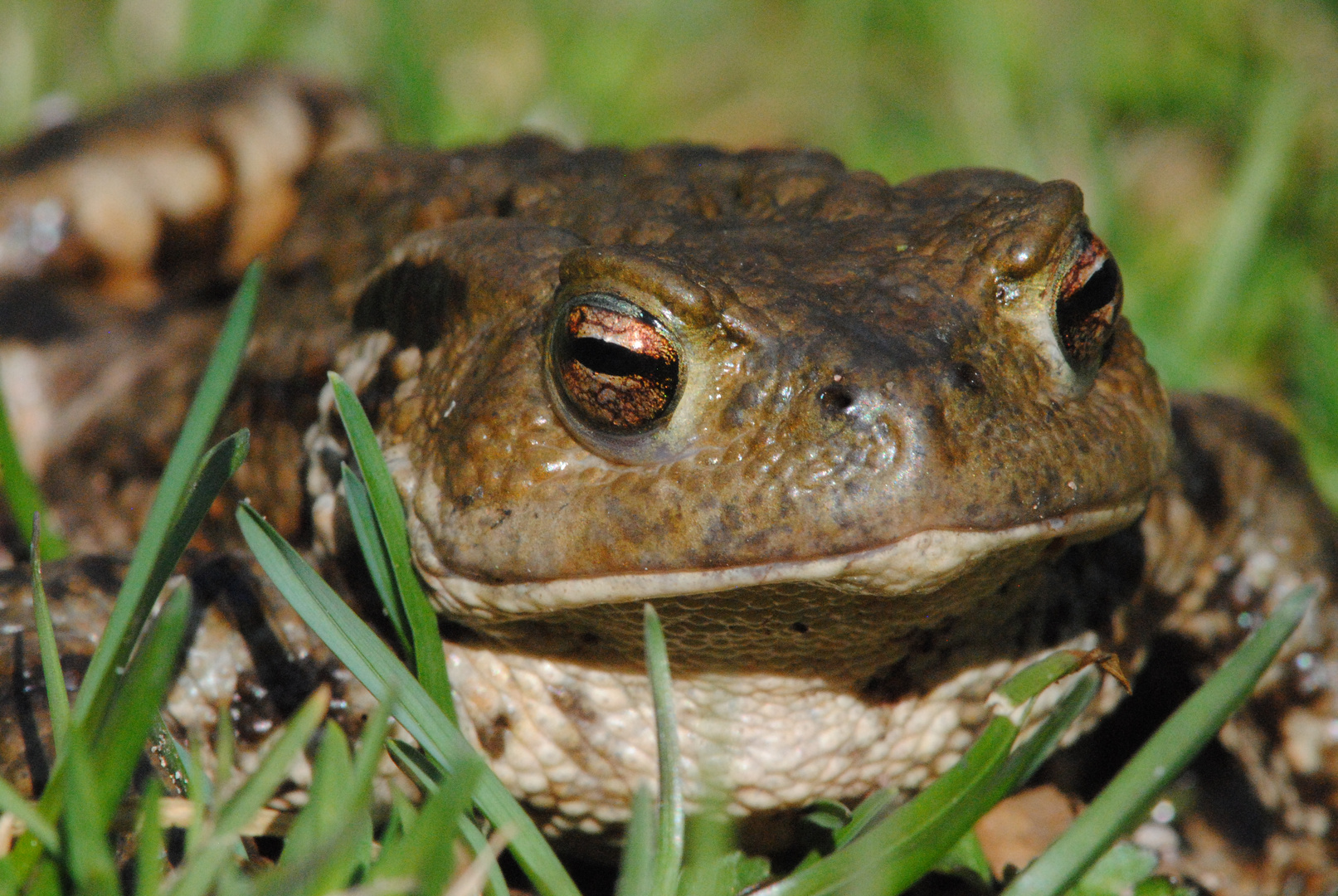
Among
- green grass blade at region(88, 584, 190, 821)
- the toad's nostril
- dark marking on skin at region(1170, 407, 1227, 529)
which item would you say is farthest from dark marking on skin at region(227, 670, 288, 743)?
dark marking on skin at region(1170, 407, 1227, 529)

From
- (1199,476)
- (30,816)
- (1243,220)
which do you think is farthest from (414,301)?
(1243,220)

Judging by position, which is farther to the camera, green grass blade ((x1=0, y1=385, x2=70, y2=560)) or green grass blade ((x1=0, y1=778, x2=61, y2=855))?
green grass blade ((x1=0, y1=385, x2=70, y2=560))

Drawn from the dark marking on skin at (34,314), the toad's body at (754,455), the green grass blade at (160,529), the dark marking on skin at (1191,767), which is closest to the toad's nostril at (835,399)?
the toad's body at (754,455)

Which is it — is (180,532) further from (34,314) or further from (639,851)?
(34,314)

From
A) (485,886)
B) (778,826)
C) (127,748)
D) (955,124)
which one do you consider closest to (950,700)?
(778,826)

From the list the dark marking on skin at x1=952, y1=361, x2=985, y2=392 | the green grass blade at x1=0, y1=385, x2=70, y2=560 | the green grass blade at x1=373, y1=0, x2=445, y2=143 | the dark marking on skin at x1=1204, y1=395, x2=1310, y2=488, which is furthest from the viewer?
the green grass blade at x1=373, y1=0, x2=445, y2=143

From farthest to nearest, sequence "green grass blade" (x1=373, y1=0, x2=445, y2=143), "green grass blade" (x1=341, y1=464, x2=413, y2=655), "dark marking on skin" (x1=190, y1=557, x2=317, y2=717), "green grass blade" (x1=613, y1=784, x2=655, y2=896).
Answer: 1. "green grass blade" (x1=373, y1=0, x2=445, y2=143)
2. "dark marking on skin" (x1=190, y1=557, x2=317, y2=717)
3. "green grass blade" (x1=341, y1=464, x2=413, y2=655)
4. "green grass blade" (x1=613, y1=784, x2=655, y2=896)

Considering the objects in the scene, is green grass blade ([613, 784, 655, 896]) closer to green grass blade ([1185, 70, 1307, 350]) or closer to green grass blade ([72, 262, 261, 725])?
green grass blade ([72, 262, 261, 725])

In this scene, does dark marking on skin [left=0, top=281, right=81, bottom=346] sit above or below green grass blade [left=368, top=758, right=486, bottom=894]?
above
